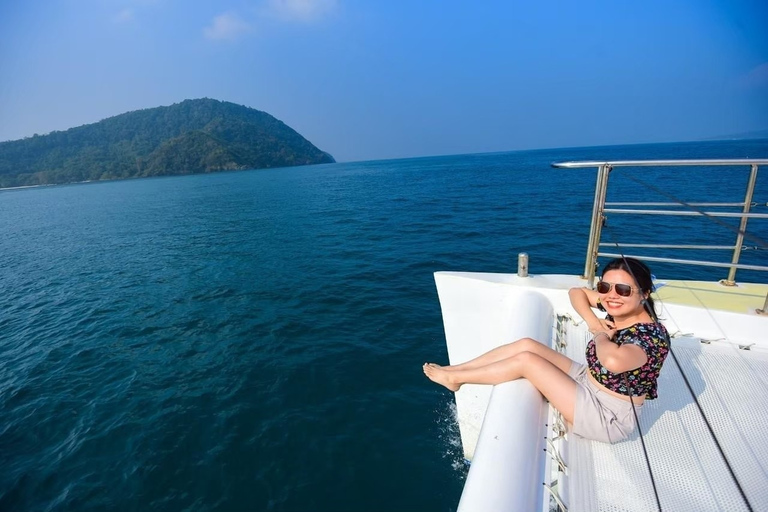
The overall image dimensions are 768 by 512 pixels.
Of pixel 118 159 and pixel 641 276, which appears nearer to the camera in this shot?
pixel 641 276

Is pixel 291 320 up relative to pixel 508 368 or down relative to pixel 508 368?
down

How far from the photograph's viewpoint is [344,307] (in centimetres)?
966

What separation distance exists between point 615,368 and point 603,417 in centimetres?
41

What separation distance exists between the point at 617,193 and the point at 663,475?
30534mm

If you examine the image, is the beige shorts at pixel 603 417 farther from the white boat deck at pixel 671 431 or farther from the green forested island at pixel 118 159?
the green forested island at pixel 118 159

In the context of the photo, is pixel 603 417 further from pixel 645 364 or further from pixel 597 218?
pixel 597 218

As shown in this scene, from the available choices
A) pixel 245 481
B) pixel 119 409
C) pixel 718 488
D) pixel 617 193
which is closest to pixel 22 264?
pixel 119 409

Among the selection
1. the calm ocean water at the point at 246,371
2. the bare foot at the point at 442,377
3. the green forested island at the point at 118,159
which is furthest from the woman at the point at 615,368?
the green forested island at the point at 118,159

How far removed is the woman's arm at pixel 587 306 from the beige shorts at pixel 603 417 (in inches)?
34.1

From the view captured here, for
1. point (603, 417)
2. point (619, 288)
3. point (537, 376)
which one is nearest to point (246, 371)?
point (537, 376)

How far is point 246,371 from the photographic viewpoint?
712 cm

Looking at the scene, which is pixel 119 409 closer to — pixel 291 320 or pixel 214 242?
pixel 291 320

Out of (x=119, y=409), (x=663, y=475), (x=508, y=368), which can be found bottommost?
(x=119, y=409)

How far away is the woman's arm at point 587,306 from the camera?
324 centimetres
